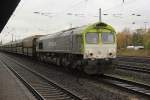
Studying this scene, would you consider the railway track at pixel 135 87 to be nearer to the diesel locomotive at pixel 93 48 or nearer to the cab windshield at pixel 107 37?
the diesel locomotive at pixel 93 48

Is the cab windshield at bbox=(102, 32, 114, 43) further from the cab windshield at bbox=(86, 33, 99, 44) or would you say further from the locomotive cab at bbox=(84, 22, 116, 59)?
the cab windshield at bbox=(86, 33, 99, 44)

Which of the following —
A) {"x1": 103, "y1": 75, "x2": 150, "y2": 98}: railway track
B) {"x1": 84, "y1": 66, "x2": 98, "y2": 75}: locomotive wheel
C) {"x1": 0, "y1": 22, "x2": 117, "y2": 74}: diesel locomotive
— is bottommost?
{"x1": 103, "y1": 75, "x2": 150, "y2": 98}: railway track

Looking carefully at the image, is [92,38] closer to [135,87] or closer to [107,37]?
[107,37]

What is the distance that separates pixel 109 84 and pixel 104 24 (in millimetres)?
4677

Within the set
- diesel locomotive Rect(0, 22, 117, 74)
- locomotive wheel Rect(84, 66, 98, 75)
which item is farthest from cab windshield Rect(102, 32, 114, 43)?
locomotive wheel Rect(84, 66, 98, 75)

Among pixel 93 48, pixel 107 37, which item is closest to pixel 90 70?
pixel 93 48

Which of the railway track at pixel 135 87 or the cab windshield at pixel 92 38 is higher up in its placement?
the cab windshield at pixel 92 38

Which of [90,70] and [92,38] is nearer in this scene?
[90,70]

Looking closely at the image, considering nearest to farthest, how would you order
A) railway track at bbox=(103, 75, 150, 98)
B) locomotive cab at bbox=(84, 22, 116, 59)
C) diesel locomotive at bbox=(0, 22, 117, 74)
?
railway track at bbox=(103, 75, 150, 98)
diesel locomotive at bbox=(0, 22, 117, 74)
locomotive cab at bbox=(84, 22, 116, 59)

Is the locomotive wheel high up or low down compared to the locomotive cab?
down

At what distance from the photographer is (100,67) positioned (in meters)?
19.6

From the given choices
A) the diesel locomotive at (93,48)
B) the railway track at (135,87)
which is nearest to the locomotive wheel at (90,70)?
the diesel locomotive at (93,48)

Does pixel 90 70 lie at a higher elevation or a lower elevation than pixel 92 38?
lower

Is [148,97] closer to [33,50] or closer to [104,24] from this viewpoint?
[104,24]
